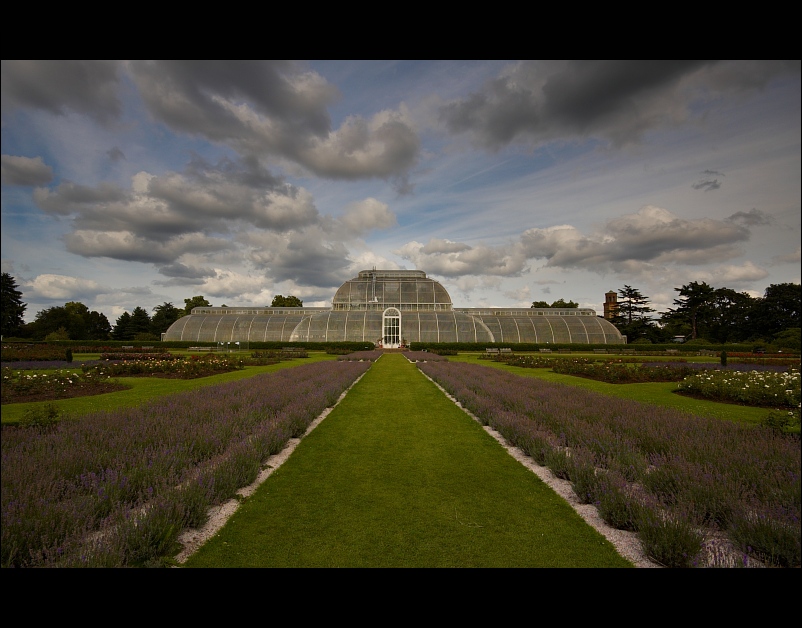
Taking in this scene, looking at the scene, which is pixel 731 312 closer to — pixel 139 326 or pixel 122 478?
pixel 122 478

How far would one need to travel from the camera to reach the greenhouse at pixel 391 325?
55.9 m

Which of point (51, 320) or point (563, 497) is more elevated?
point (51, 320)

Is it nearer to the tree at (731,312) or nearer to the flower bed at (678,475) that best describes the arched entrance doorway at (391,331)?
the flower bed at (678,475)

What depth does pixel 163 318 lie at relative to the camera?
2849 inches

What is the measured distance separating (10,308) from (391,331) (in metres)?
56.0

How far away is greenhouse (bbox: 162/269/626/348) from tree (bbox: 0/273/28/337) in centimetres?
5210

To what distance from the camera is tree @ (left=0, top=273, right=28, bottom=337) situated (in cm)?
268

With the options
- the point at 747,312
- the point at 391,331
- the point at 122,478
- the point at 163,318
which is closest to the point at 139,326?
the point at 163,318

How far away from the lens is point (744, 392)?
40.0 feet

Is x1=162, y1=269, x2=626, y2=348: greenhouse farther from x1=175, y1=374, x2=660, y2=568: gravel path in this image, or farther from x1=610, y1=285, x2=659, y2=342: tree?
x1=175, y1=374, x2=660, y2=568: gravel path

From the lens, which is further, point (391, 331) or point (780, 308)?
point (391, 331)

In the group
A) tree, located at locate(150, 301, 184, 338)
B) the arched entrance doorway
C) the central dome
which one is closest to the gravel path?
the arched entrance doorway
